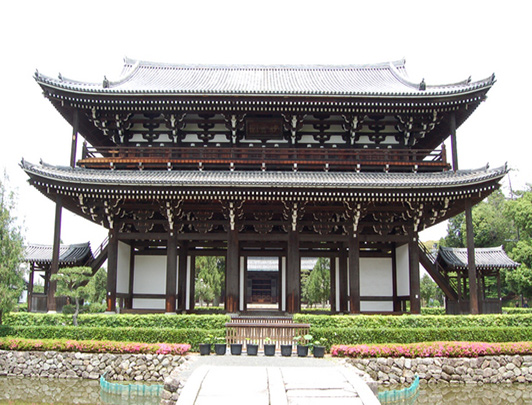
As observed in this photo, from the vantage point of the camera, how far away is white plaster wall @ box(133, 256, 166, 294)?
76.2 feet

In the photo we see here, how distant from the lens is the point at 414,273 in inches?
847

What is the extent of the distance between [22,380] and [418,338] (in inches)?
580

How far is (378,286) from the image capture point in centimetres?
2339

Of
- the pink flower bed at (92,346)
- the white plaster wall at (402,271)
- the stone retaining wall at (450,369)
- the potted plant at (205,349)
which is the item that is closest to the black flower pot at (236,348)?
the potted plant at (205,349)

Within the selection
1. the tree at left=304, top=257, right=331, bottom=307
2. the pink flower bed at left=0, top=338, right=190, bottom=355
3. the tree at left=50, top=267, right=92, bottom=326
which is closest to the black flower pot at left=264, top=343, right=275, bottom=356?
the pink flower bed at left=0, top=338, right=190, bottom=355

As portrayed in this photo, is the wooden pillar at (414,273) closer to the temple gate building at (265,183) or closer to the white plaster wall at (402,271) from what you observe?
the temple gate building at (265,183)

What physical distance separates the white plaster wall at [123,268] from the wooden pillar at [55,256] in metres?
2.80

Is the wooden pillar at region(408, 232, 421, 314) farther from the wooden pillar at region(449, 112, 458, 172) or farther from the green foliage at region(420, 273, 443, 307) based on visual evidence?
the green foliage at region(420, 273, 443, 307)

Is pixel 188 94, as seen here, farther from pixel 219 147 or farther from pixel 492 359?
pixel 492 359

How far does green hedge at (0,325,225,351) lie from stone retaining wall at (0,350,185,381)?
86cm

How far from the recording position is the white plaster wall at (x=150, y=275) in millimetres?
23219

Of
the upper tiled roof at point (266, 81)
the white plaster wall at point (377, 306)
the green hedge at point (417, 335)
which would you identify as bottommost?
the green hedge at point (417, 335)

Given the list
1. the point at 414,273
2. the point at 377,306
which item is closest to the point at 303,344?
the point at 414,273

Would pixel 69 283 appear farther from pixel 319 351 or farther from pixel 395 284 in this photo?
pixel 395 284
